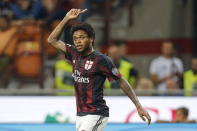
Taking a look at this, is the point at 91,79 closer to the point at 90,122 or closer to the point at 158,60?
the point at 90,122

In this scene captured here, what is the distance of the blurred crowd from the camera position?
1140 centimetres

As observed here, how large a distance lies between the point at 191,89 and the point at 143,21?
1.99 meters

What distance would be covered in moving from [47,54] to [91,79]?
5831mm

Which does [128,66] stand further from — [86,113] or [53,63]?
[86,113]

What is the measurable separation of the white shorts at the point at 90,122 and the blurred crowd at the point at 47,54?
4716mm

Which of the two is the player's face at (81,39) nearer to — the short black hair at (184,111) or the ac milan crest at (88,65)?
the ac milan crest at (88,65)

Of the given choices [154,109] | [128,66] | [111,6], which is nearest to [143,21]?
[111,6]

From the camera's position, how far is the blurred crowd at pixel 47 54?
1140 centimetres

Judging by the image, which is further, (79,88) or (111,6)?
(111,6)

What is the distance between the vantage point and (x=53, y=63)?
12148 mm

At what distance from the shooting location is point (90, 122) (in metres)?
6.39

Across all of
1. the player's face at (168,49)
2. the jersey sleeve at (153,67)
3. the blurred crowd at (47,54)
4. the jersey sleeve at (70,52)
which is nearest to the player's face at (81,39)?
the jersey sleeve at (70,52)

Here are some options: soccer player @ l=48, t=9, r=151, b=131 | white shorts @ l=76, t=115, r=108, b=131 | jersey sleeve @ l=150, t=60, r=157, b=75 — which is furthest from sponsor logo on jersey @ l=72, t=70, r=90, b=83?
jersey sleeve @ l=150, t=60, r=157, b=75

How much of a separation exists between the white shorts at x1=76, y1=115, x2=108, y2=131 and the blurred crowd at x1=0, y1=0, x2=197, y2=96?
4716mm
